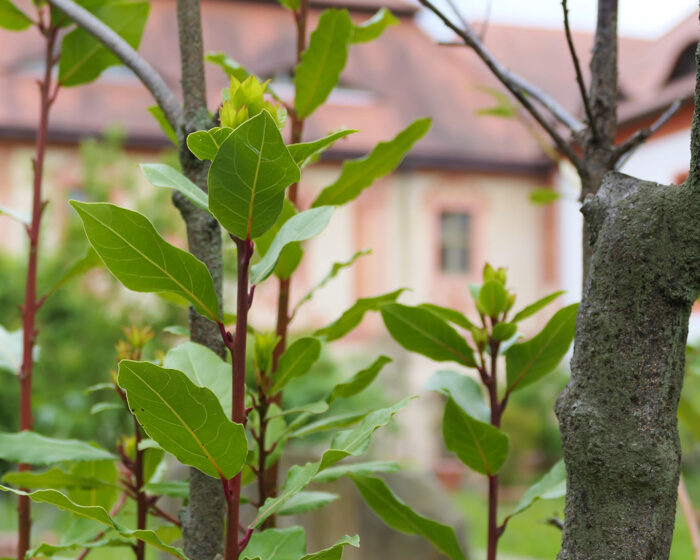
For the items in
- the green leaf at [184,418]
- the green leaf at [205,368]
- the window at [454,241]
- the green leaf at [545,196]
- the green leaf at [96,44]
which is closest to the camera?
the green leaf at [184,418]

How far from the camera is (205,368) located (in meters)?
0.74

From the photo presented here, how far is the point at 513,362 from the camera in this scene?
3.02 feet

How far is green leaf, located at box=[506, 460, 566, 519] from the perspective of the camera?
0.86 m

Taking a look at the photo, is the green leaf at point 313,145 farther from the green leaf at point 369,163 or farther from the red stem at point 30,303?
the red stem at point 30,303

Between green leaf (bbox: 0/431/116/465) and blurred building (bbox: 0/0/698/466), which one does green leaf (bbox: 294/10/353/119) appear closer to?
green leaf (bbox: 0/431/116/465)

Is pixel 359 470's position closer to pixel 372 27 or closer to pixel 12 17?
pixel 372 27

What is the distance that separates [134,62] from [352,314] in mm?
385

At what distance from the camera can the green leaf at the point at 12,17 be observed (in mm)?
1132

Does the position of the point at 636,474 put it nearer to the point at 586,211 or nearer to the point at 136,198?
the point at 586,211

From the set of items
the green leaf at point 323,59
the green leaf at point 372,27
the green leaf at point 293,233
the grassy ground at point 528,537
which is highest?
the green leaf at point 372,27

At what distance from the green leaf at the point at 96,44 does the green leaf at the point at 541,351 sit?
0.65 metres

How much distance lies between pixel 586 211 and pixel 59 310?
25.9ft

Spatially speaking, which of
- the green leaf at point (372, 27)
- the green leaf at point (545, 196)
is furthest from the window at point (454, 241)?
the green leaf at point (372, 27)

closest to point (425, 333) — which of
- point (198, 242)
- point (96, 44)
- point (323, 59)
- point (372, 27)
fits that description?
point (198, 242)
